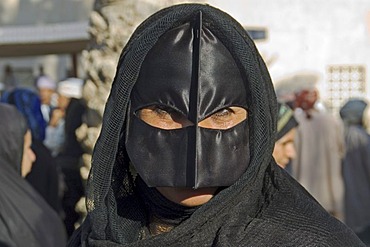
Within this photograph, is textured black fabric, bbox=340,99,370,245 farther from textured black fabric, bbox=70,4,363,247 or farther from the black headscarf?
textured black fabric, bbox=70,4,363,247

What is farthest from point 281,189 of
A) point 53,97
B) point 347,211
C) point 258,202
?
point 53,97

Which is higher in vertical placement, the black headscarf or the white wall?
the black headscarf

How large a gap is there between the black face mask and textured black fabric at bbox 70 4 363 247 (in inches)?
0.7

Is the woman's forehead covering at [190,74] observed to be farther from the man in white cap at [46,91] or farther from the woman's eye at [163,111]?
the man in white cap at [46,91]

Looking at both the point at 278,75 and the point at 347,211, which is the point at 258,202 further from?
the point at 278,75

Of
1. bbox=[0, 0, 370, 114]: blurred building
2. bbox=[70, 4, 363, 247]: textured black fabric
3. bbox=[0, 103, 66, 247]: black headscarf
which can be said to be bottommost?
bbox=[0, 0, 370, 114]: blurred building

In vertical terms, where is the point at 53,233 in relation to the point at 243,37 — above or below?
below

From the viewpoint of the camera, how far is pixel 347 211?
9727 mm

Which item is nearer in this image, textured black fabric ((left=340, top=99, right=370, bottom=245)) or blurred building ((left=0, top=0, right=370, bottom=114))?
textured black fabric ((left=340, top=99, right=370, bottom=245))

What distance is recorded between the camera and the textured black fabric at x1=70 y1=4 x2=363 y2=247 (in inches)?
74.3

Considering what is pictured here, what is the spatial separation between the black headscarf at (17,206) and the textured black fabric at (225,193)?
1.85m

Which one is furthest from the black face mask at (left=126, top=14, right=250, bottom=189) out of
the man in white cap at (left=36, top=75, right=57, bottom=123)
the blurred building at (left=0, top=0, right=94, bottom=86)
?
the man in white cap at (left=36, top=75, right=57, bottom=123)

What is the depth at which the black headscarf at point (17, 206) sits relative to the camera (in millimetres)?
3957

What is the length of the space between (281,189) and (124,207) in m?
0.34
